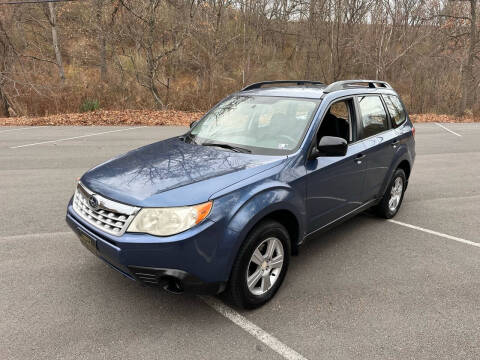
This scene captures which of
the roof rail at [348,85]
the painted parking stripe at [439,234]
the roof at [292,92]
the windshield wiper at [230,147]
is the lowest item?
the painted parking stripe at [439,234]

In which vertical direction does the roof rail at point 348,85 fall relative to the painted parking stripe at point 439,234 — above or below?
above

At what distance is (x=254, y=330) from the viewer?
284 cm

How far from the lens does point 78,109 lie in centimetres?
1802

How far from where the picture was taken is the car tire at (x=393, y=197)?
195 inches

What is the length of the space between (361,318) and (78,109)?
1804cm

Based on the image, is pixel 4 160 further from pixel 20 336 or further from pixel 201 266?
pixel 201 266

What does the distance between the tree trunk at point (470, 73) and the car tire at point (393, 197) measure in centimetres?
1919

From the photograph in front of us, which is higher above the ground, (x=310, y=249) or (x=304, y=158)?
(x=304, y=158)

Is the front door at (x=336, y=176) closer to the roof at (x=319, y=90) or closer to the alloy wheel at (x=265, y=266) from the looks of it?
the roof at (x=319, y=90)

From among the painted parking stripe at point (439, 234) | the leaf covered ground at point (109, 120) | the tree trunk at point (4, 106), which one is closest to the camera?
the painted parking stripe at point (439, 234)

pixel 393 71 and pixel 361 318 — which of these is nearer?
pixel 361 318

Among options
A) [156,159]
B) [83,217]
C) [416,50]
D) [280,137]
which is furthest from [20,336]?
[416,50]

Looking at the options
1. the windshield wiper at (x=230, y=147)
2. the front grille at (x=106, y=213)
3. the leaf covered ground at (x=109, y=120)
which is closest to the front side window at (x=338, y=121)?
the windshield wiper at (x=230, y=147)

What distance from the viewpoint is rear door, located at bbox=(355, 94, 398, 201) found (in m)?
4.30
